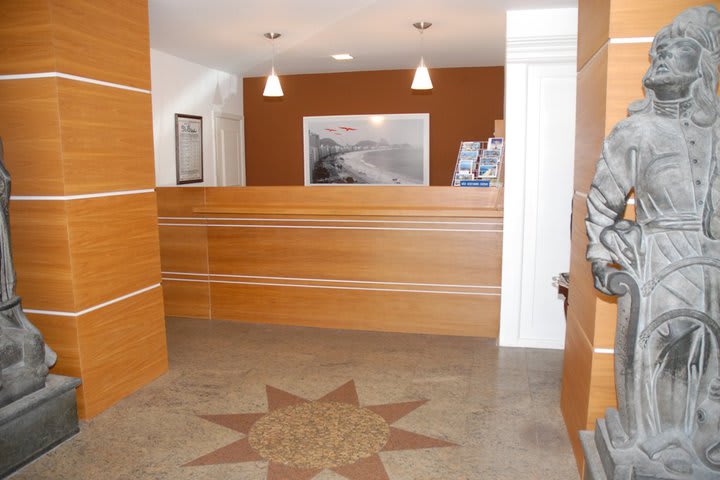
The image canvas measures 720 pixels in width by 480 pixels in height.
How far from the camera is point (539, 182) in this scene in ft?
14.1

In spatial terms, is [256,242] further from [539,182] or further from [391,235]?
[539,182]

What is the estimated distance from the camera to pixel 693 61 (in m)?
1.73

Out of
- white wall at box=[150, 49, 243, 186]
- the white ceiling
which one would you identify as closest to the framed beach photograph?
the white ceiling

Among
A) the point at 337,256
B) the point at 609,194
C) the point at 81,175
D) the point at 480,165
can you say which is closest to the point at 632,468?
the point at 609,194

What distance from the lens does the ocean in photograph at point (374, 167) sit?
7164 mm

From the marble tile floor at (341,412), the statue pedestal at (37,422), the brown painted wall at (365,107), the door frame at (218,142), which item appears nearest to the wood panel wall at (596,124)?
the marble tile floor at (341,412)

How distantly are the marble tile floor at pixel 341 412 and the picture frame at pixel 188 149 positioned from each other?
2.10m

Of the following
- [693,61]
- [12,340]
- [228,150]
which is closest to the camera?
[693,61]

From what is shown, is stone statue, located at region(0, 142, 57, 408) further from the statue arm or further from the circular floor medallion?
the statue arm

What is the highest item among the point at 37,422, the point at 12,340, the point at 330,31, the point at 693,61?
the point at 330,31

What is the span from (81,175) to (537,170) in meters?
3.11

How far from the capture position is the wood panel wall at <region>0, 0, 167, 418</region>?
9.68 ft

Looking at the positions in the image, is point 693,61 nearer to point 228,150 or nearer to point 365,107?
point 365,107

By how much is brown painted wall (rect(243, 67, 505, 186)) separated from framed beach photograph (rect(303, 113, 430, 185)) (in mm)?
89
